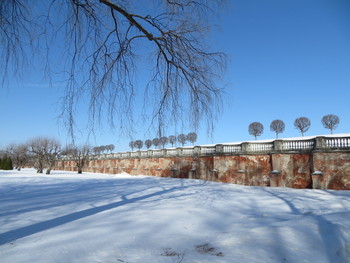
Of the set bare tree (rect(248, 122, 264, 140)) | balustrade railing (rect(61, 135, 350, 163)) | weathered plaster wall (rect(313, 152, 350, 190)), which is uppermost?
bare tree (rect(248, 122, 264, 140))

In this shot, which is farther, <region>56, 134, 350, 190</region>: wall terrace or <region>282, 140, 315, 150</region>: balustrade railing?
<region>282, 140, 315, 150</region>: balustrade railing

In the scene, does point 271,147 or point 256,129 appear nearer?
point 271,147

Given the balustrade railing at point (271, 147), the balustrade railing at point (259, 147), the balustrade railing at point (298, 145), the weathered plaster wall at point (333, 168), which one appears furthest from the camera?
the balustrade railing at point (259, 147)

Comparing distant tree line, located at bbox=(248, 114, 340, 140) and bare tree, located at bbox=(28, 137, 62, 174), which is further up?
distant tree line, located at bbox=(248, 114, 340, 140)

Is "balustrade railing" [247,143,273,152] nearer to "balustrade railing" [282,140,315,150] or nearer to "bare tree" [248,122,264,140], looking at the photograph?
"balustrade railing" [282,140,315,150]

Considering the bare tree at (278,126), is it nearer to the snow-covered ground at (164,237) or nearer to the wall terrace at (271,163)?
the wall terrace at (271,163)

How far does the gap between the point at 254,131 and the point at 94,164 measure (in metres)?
32.4

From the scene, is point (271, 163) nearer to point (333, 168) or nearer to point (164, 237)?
point (333, 168)

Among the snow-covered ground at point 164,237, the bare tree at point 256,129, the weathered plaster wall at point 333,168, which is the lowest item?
the snow-covered ground at point 164,237

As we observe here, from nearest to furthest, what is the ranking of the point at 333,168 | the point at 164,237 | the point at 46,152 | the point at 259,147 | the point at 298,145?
the point at 164,237, the point at 333,168, the point at 298,145, the point at 259,147, the point at 46,152

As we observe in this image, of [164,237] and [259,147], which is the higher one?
[259,147]

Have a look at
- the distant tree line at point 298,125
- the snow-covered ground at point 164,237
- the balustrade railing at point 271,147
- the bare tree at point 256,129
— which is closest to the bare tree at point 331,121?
the distant tree line at point 298,125

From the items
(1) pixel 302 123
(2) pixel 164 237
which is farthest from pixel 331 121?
(2) pixel 164 237

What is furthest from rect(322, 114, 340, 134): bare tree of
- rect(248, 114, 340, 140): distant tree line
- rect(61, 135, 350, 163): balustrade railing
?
rect(61, 135, 350, 163): balustrade railing
